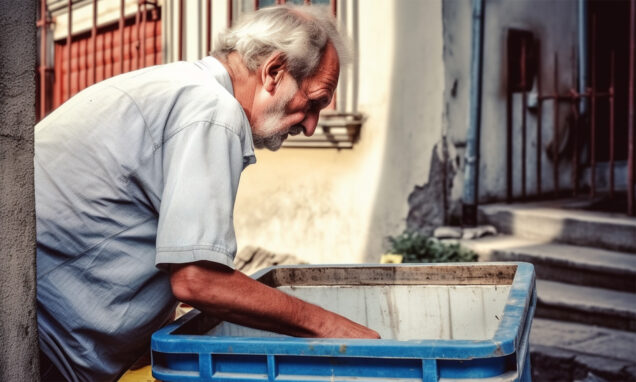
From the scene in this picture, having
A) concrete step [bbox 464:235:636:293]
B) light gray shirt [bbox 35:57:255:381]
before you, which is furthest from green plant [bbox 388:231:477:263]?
light gray shirt [bbox 35:57:255:381]

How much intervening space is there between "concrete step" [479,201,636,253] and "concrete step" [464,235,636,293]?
71 millimetres

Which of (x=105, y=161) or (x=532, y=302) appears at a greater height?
(x=105, y=161)

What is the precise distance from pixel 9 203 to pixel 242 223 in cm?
437

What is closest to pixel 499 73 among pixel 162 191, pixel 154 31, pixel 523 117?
pixel 523 117

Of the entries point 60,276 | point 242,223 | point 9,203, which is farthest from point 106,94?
point 242,223

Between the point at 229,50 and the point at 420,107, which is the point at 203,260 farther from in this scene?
the point at 420,107

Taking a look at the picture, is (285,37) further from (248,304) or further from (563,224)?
(563,224)

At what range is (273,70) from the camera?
5.81 ft

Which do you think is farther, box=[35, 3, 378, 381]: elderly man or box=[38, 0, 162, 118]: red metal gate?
box=[38, 0, 162, 118]: red metal gate

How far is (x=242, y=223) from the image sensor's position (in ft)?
18.2

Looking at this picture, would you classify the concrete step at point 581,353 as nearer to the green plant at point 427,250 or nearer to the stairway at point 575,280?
the stairway at point 575,280

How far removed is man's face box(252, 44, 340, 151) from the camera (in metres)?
1.80

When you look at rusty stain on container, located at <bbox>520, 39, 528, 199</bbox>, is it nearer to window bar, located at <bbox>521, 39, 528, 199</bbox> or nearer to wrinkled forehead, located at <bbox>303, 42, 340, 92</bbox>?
window bar, located at <bbox>521, 39, 528, 199</bbox>

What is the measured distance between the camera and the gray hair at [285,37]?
68.3 inches
